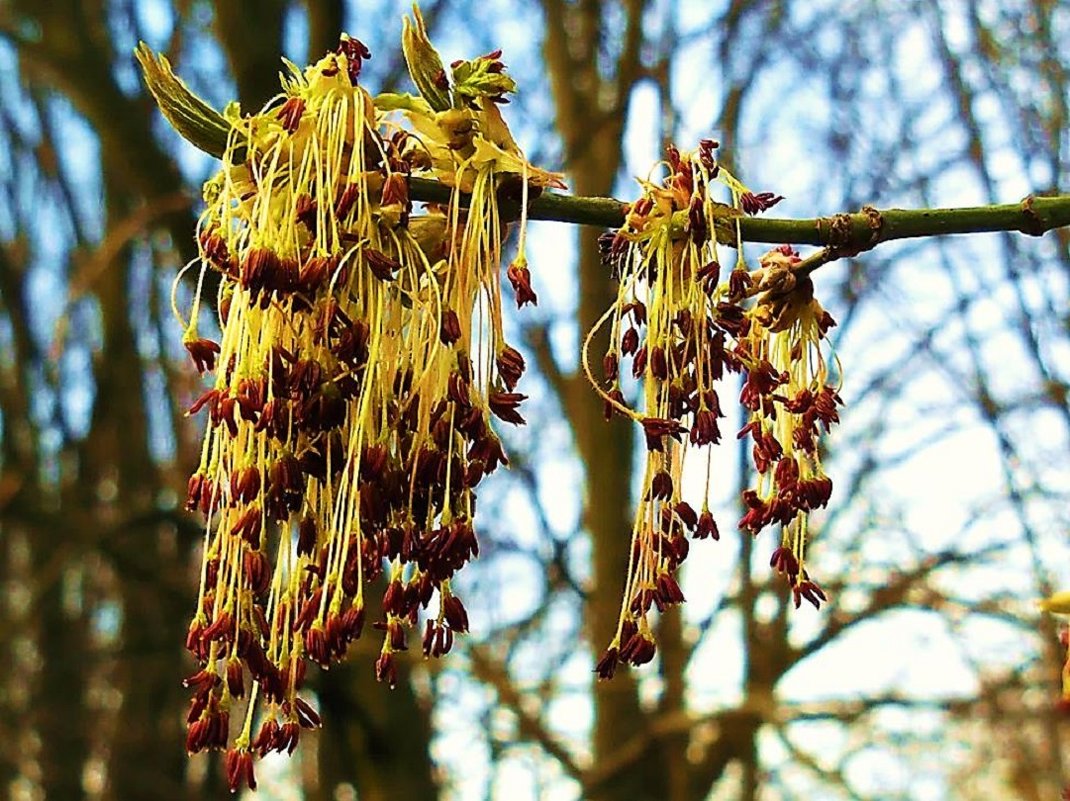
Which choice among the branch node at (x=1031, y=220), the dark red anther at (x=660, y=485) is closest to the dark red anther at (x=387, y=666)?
the dark red anther at (x=660, y=485)

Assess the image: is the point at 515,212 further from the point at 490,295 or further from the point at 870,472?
the point at 870,472

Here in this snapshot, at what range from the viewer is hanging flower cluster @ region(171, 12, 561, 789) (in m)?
1.22

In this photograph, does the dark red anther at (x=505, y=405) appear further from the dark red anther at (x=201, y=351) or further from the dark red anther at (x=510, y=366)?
the dark red anther at (x=201, y=351)

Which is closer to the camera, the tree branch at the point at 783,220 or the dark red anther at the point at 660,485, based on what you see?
the tree branch at the point at 783,220

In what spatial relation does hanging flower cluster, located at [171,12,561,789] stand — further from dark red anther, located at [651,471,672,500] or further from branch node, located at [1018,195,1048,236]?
branch node, located at [1018,195,1048,236]

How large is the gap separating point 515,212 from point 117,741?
6.53 m

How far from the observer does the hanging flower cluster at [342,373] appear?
47.9 inches

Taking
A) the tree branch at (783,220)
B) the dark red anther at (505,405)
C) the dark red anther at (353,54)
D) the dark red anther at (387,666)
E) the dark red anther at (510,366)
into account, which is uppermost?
the dark red anther at (353,54)

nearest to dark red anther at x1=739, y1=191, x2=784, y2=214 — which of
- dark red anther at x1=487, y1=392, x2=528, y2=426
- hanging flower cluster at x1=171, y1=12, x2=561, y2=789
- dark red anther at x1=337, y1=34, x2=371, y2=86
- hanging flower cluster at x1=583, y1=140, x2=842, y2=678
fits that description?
hanging flower cluster at x1=583, y1=140, x2=842, y2=678

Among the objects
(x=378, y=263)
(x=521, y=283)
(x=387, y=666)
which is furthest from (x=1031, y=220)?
(x=387, y=666)

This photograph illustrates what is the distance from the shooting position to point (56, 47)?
4.48 m

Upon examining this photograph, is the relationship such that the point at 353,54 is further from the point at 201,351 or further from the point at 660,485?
the point at 660,485

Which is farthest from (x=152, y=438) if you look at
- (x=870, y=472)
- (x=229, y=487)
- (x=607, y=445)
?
(x=229, y=487)

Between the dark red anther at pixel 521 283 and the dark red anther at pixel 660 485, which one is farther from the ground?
the dark red anther at pixel 521 283
